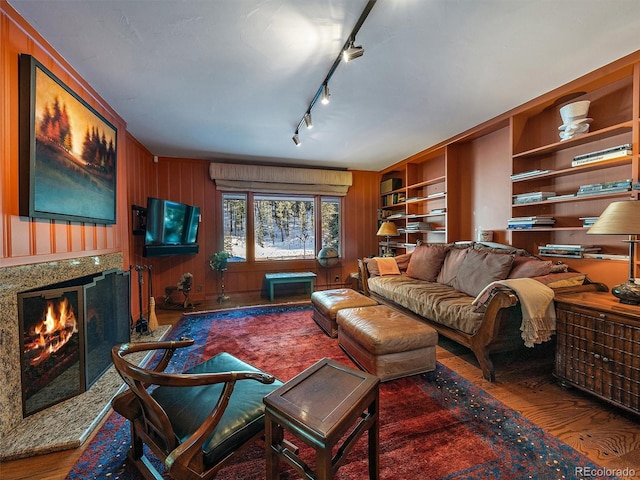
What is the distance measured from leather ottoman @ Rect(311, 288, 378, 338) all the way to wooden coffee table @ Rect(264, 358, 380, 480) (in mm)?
1496

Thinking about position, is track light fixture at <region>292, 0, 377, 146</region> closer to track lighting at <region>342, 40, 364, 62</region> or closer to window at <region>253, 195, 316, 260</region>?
track lighting at <region>342, 40, 364, 62</region>

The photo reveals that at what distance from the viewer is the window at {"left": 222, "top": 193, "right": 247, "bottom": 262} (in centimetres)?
475

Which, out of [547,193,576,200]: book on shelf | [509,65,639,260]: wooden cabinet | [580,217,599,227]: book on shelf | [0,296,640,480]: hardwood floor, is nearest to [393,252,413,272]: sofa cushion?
[509,65,639,260]: wooden cabinet

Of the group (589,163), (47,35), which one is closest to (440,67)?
(589,163)

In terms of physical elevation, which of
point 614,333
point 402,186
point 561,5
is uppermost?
point 561,5

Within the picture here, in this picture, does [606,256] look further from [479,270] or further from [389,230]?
[389,230]

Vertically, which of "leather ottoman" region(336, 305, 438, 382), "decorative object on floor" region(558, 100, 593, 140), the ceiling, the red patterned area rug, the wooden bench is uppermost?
the ceiling

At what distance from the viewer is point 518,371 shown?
2188 mm

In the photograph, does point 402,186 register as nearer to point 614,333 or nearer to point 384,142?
point 384,142

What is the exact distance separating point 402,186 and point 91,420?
512cm

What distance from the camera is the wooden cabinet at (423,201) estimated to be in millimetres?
3797

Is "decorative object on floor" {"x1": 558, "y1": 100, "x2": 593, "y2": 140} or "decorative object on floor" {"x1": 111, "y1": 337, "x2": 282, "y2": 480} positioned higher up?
"decorative object on floor" {"x1": 558, "y1": 100, "x2": 593, "y2": 140}

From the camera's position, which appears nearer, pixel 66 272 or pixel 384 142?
pixel 66 272

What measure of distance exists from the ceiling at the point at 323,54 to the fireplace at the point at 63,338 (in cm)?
169
